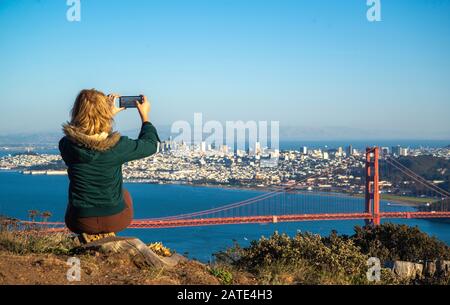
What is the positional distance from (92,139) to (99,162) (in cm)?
12

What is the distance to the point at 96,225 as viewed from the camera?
286cm

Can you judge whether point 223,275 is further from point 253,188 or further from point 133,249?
point 253,188

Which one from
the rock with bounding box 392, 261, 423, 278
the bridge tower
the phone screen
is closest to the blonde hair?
the phone screen

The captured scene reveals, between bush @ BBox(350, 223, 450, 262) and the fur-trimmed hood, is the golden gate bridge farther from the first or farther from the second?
the fur-trimmed hood

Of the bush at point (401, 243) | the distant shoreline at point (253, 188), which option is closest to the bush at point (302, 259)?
the bush at point (401, 243)

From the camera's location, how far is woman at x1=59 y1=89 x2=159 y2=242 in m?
2.59

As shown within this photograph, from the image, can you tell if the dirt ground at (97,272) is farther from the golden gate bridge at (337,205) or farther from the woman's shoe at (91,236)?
the golden gate bridge at (337,205)

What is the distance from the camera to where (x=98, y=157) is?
264cm

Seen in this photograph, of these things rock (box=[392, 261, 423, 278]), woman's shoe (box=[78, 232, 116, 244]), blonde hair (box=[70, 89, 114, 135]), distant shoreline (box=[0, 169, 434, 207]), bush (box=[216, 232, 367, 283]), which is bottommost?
distant shoreline (box=[0, 169, 434, 207])

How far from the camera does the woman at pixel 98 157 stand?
102 inches

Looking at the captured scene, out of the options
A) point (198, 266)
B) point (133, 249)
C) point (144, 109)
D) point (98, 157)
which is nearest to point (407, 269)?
point (198, 266)

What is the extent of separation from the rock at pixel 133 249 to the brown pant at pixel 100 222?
0.30 feet

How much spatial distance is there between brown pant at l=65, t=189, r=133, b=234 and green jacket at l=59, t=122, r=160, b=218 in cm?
3

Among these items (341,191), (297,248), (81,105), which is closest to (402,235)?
(297,248)
